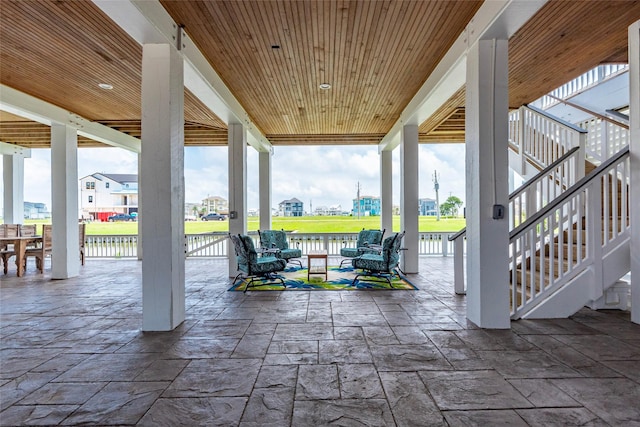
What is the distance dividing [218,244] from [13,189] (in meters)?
5.49

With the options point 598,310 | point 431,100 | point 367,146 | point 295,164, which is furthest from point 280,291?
point 295,164

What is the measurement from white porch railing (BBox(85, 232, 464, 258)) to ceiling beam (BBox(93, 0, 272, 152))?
407cm

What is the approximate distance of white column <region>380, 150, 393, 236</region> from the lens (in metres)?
8.17

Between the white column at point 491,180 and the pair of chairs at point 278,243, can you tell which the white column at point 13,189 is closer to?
the pair of chairs at point 278,243

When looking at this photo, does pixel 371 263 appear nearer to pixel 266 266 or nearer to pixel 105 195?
pixel 266 266

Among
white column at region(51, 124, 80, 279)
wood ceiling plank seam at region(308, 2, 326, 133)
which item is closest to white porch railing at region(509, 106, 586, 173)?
wood ceiling plank seam at region(308, 2, 326, 133)

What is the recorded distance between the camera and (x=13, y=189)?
8.31 metres

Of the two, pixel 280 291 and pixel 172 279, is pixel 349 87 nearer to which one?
pixel 280 291

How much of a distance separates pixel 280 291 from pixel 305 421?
330cm

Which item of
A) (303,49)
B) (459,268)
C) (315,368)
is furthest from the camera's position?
(459,268)

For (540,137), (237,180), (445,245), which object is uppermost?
(540,137)

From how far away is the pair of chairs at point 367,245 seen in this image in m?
6.84

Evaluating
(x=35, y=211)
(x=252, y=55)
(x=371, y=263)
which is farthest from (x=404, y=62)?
(x=35, y=211)

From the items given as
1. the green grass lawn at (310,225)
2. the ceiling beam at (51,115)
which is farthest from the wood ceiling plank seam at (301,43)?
the ceiling beam at (51,115)
